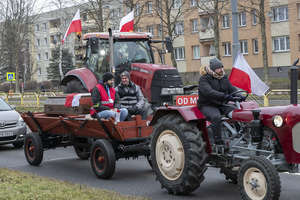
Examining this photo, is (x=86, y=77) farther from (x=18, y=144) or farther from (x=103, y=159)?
(x=103, y=159)

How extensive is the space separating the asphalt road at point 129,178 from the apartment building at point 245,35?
1247 inches

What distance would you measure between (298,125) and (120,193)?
3.00 meters

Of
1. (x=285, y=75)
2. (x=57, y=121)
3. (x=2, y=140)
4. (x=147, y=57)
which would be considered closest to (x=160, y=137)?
(x=57, y=121)

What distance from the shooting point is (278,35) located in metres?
49.4

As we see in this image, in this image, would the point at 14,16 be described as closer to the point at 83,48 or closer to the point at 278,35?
the point at 278,35

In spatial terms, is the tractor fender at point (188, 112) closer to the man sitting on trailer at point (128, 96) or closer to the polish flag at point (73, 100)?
the man sitting on trailer at point (128, 96)

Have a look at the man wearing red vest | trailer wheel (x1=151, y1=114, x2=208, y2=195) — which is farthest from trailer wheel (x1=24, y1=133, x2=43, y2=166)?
trailer wheel (x1=151, y1=114, x2=208, y2=195)

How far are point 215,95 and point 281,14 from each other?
43985 millimetres

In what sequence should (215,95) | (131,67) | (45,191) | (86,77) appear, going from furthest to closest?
(86,77)
(131,67)
(45,191)
(215,95)

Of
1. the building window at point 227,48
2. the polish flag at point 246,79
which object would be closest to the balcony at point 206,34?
the building window at point 227,48

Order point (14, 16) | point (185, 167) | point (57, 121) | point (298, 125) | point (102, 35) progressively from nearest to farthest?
1. point (298, 125)
2. point (185, 167)
3. point (57, 121)
4. point (102, 35)
5. point (14, 16)

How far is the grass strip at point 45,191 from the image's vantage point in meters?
7.12

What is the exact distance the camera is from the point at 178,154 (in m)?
7.39

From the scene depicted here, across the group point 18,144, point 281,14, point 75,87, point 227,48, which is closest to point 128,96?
point 75,87
